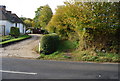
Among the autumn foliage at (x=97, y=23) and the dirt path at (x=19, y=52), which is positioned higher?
the autumn foliage at (x=97, y=23)

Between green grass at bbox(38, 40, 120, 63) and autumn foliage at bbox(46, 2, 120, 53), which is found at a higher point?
autumn foliage at bbox(46, 2, 120, 53)

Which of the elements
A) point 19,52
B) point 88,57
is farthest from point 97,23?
point 19,52

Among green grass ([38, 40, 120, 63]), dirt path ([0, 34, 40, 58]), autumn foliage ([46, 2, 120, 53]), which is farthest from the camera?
dirt path ([0, 34, 40, 58])

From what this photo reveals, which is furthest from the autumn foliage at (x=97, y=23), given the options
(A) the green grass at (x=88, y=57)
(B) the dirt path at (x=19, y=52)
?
(B) the dirt path at (x=19, y=52)

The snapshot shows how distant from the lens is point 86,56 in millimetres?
11148

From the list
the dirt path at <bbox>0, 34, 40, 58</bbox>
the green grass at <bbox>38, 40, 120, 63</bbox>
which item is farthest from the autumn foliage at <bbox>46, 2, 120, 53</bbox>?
the dirt path at <bbox>0, 34, 40, 58</bbox>

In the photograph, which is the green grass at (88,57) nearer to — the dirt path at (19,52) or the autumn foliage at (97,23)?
the autumn foliage at (97,23)

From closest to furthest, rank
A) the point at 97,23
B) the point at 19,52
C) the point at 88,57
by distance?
the point at 88,57 → the point at 97,23 → the point at 19,52

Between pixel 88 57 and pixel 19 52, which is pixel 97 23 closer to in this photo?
pixel 88 57

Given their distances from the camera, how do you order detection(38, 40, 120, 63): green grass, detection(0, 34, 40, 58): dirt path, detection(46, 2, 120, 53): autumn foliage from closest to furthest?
detection(38, 40, 120, 63): green grass < detection(46, 2, 120, 53): autumn foliage < detection(0, 34, 40, 58): dirt path

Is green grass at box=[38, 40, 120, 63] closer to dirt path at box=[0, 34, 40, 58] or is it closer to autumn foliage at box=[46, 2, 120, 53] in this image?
autumn foliage at box=[46, 2, 120, 53]

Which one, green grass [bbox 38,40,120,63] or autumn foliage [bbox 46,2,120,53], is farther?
autumn foliage [bbox 46,2,120,53]

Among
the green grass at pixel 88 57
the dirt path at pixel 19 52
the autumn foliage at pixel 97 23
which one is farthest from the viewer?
the dirt path at pixel 19 52

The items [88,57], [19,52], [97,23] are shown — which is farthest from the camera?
[19,52]
